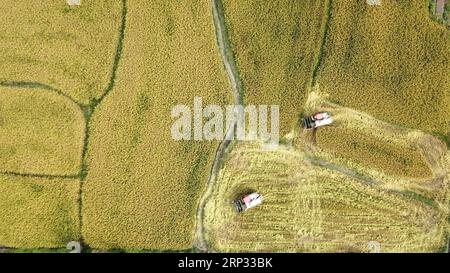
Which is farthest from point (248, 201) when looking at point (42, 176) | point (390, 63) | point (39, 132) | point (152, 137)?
point (39, 132)

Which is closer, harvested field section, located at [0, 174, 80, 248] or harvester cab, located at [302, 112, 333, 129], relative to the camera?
harvested field section, located at [0, 174, 80, 248]

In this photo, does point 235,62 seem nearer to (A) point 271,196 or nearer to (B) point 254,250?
(A) point 271,196

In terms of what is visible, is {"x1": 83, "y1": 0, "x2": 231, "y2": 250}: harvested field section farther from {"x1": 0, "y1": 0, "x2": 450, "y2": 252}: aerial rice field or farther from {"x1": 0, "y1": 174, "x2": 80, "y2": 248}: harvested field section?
{"x1": 0, "y1": 174, "x2": 80, "y2": 248}: harvested field section

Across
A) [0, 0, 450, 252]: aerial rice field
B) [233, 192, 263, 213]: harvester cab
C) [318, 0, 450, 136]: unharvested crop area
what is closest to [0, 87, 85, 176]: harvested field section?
[0, 0, 450, 252]: aerial rice field

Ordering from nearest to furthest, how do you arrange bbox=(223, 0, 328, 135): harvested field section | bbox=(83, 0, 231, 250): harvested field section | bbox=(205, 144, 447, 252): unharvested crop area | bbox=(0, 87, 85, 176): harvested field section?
bbox=(0, 87, 85, 176): harvested field section, bbox=(83, 0, 231, 250): harvested field section, bbox=(223, 0, 328, 135): harvested field section, bbox=(205, 144, 447, 252): unharvested crop area

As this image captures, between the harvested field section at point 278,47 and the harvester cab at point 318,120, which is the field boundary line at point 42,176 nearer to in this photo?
the harvested field section at point 278,47
